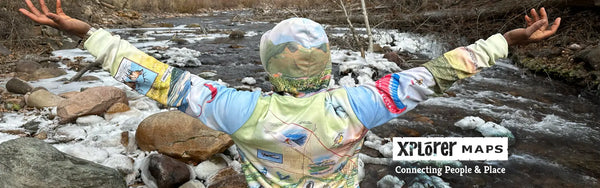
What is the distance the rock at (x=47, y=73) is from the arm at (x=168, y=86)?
5515 millimetres

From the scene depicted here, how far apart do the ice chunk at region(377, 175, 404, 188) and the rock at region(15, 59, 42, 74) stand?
5.79 metres

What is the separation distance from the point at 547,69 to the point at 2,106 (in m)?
8.00

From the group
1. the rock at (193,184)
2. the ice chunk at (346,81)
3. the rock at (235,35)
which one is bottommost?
the ice chunk at (346,81)

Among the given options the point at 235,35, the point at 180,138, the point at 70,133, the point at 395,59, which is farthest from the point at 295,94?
the point at 235,35

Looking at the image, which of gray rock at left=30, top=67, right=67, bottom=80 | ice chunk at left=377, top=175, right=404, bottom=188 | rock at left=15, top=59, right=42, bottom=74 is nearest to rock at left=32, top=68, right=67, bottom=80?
gray rock at left=30, top=67, right=67, bottom=80

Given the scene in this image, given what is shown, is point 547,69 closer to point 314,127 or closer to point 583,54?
point 583,54

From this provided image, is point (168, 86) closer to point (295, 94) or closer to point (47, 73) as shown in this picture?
point (295, 94)

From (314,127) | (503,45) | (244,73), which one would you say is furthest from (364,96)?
(244,73)

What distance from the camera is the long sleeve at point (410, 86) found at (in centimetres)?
132

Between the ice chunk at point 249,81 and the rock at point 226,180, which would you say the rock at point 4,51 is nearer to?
the ice chunk at point 249,81

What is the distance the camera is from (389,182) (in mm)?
3189

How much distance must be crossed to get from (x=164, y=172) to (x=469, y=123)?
3.37 meters

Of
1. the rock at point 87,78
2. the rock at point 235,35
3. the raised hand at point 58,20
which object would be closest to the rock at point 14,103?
the rock at point 87,78

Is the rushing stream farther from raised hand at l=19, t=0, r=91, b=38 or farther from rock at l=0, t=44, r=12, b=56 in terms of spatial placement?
rock at l=0, t=44, r=12, b=56
